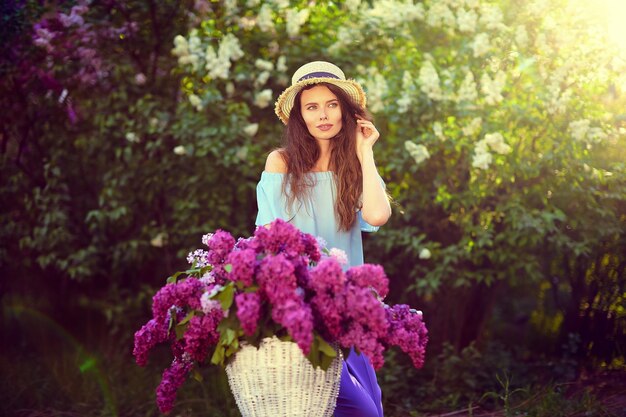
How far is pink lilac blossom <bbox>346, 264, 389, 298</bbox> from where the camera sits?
225cm

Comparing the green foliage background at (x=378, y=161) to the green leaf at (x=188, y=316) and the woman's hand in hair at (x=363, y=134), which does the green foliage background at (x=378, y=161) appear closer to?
the woman's hand in hair at (x=363, y=134)

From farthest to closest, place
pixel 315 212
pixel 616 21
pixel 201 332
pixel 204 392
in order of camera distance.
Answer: pixel 616 21
pixel 204 392
pixel 315 212
pixel 201 332

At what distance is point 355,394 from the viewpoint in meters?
2.76

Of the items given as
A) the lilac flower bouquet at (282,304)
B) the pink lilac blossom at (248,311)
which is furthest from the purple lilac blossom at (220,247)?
the pink lilac blossom at (248,311)

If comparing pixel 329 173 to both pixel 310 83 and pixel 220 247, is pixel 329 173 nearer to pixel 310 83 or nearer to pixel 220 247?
pixel 310 83

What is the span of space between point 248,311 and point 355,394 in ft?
2.47

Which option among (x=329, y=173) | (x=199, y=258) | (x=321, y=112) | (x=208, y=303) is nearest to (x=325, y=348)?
(x=208, y=303)

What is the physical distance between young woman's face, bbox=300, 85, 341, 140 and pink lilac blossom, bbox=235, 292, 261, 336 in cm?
107

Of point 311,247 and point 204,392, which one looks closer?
point 311,247

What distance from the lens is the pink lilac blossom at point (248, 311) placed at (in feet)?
7.11

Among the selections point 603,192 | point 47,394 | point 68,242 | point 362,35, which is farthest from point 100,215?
point 603,192

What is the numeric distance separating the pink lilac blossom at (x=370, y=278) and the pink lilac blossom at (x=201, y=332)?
392 millimetres

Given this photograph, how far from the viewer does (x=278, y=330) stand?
7.53ft

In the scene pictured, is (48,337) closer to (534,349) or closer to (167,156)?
(167,156)
